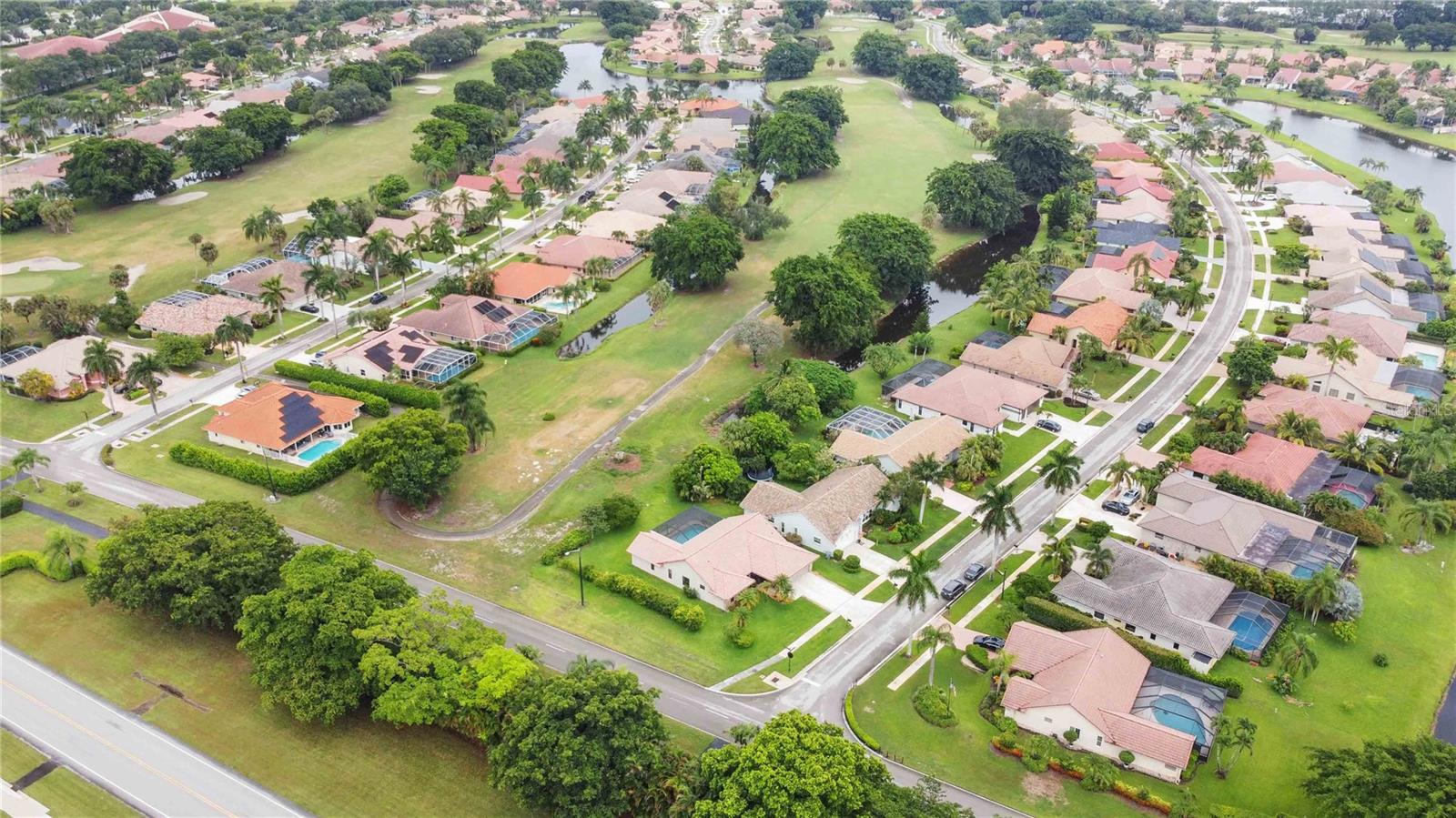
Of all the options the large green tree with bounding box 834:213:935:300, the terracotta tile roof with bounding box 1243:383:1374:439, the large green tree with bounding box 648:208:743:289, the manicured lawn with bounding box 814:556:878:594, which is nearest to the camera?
the manicured lawn with bounding box 814:556:878:594

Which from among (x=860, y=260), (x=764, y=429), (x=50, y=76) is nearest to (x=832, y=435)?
(x=764, y=429)

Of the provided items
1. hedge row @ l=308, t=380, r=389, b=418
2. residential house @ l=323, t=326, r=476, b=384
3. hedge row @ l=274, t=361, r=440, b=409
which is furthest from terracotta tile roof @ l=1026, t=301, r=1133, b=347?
hedge row @ l=308, t=380, r=389, b=418

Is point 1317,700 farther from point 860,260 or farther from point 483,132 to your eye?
point 483,132

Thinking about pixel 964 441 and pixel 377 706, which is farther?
pixel 964 441

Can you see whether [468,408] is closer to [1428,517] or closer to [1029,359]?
[1029,359]

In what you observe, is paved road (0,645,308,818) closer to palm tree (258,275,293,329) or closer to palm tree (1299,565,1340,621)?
palm tree (258,275,293,329)

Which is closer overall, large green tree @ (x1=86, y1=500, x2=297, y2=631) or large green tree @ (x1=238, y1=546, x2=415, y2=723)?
large green tree @ (x1=238, y1=546, x2=415, y2=723)
